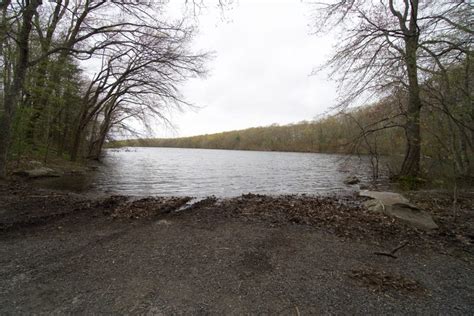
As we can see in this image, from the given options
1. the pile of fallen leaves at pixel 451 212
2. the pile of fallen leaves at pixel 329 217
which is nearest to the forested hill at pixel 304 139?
the pile of fallen leaves at pixel 451 212

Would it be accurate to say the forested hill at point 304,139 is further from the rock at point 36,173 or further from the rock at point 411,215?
the rock at point 36,173

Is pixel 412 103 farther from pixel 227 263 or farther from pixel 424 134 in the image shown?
pixel 227 263

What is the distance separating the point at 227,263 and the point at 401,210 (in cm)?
509

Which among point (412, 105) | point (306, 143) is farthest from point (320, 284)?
point (306, 143)

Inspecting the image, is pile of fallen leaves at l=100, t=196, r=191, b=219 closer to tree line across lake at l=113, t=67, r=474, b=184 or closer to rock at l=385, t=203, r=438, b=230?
rock at l=385, t=203, r=438, b=230

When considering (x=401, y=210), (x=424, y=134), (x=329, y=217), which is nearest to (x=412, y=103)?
(x=424, y=134)

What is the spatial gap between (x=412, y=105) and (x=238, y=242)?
11470 millimetres

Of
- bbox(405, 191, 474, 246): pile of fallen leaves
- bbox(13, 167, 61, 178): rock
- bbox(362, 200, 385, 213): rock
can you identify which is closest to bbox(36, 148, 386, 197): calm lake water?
bbox(13, 167, 61, 178): rock

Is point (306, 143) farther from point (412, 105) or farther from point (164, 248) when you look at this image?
point (164, 248)

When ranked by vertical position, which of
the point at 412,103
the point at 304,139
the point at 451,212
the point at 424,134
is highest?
the point at 304,139

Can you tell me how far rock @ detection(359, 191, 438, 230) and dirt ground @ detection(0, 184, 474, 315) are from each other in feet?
1.00

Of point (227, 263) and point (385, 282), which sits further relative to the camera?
point (227, 263)

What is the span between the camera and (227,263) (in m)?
3.76

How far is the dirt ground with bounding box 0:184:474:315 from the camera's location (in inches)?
110
